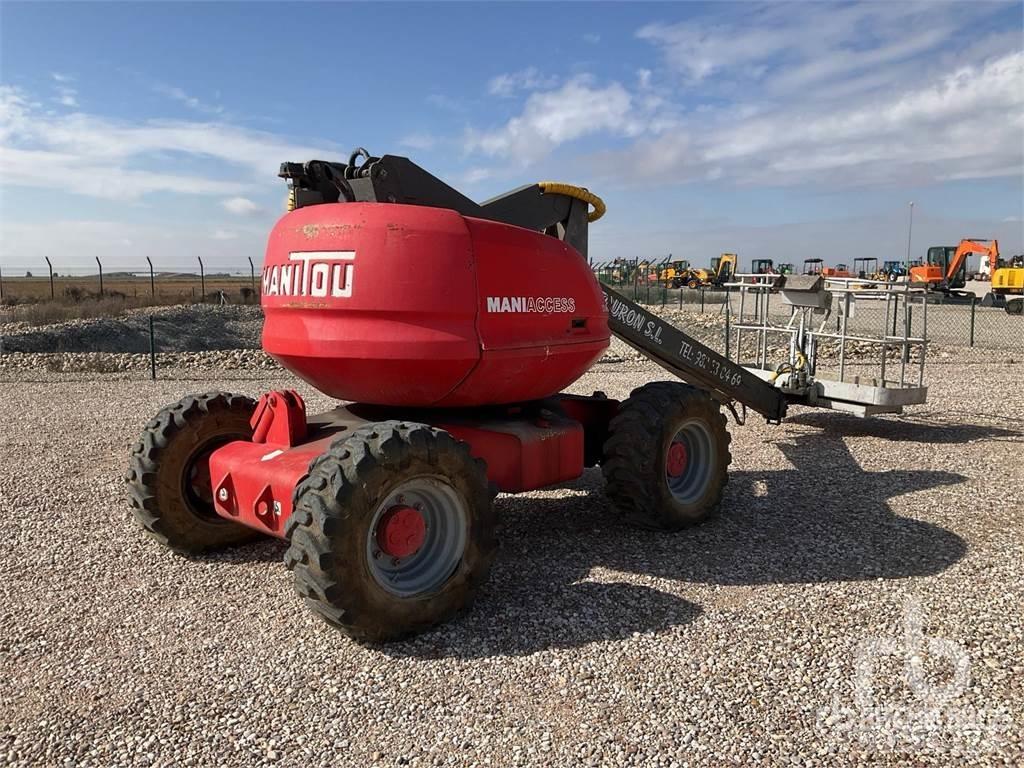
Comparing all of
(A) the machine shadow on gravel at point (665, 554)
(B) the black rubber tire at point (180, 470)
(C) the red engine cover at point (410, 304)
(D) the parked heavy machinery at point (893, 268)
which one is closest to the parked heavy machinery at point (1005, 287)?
(D) the parked heavy machinery at point (893, 268)

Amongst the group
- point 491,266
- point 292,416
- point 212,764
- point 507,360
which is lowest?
point 212,764

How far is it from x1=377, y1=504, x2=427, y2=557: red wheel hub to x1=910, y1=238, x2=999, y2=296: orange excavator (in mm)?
40721

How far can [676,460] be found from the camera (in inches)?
240

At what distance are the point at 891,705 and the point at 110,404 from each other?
434 inches

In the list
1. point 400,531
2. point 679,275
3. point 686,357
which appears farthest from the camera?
point 679,275

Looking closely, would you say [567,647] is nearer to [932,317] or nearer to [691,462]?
[691,462]

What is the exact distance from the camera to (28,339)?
18.1m

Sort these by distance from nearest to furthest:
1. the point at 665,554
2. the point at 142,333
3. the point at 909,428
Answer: the point at 665,554 → the point at 909,428 → the point at 142,333

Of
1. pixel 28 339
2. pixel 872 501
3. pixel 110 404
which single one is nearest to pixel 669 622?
pixel 872 501

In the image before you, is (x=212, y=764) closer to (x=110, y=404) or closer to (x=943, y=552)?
(x=943, y=552)

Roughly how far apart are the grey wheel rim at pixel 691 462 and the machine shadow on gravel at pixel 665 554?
272 millimetres

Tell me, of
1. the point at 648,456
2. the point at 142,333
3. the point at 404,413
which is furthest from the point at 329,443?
the point at 142,333

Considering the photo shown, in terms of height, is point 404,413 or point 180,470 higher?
point 404,413

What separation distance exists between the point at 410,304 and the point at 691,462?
2837mm
